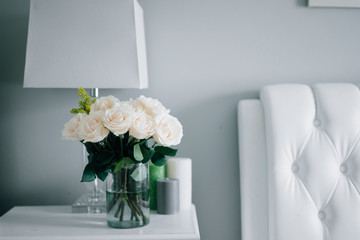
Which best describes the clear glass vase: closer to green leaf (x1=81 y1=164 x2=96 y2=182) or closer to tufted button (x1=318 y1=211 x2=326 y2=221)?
green leaf (x1=81 y1=164 x2=96 y2=182)

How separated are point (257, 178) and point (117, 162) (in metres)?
0.53

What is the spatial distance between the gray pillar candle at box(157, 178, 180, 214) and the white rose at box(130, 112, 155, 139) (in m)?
0.26

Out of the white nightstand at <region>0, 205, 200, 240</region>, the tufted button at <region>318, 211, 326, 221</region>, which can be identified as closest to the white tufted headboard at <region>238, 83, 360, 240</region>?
the tufted button at <region>318, 211, 326, 221</region>

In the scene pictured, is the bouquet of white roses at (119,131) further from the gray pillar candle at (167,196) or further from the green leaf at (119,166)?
the gray pillar candle at (167,196)

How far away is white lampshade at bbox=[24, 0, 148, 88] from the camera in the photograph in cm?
117

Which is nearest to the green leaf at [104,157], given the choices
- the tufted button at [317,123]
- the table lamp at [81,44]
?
the table lamp at [81,44]

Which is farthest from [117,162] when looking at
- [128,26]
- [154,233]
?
[128,26]

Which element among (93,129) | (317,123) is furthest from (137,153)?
(317,123)

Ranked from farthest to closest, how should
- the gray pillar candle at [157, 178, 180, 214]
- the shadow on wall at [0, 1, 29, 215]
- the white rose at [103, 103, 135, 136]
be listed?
the shadow on wall at [0, 1, 29, 215] → the gray pillar candle at [157, 178, 180, 214] → the white rose at [103, 103, 135, 136]

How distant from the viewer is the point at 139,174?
1107 mm

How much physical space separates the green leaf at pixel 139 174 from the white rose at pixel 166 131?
0.11m

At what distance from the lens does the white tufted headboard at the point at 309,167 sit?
4.14 feet

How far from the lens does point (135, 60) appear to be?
1.19 meters

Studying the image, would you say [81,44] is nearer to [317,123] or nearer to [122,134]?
[122,134]
